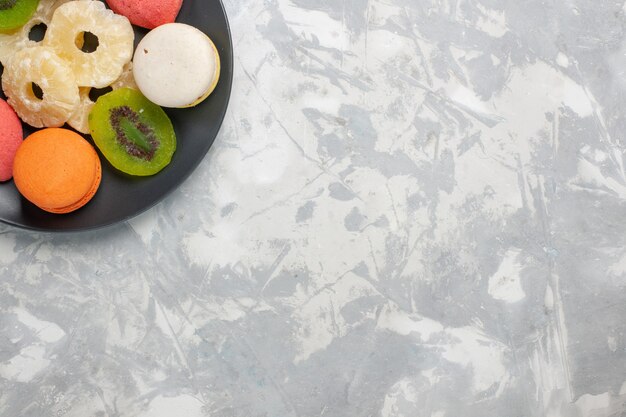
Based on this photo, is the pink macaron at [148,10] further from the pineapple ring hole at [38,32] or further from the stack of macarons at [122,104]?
the pineapple ring hole at [38,32]

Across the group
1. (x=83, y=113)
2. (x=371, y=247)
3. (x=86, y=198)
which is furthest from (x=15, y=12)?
(x=371, y=247)

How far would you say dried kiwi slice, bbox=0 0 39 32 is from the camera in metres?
1.01

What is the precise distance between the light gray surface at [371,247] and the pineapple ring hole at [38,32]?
1.22 feet

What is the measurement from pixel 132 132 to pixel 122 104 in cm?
5

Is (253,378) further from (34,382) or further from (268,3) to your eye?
(268,3)

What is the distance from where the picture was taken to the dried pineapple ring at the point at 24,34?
105cm

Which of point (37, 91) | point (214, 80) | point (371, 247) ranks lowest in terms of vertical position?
point (371, 247)

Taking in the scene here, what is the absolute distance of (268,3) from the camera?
1.18 metres

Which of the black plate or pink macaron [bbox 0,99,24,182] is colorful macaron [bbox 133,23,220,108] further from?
pink macaron [bbox 0,99,24,182]

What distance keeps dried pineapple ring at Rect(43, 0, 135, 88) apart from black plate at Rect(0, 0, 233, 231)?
0.21ft

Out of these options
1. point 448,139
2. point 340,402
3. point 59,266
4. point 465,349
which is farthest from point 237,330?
point 448,139

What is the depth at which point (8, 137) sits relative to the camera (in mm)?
1026

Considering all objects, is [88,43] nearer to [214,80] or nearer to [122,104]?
[122,104]

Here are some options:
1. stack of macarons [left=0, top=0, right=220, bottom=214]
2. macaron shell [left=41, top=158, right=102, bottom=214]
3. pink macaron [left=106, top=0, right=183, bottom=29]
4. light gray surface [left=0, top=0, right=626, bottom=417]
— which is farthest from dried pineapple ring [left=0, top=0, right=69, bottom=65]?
light gray surface [left=0, top=0, right=626, bottom=417]
